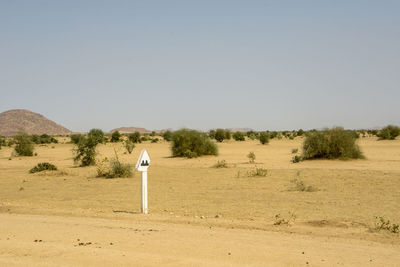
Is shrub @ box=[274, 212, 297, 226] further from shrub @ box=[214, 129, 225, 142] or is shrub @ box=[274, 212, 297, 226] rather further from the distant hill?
the distant hill

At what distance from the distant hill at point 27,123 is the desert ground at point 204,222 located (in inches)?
6054

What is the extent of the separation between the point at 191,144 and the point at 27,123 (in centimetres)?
14695

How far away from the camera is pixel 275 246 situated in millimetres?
9812

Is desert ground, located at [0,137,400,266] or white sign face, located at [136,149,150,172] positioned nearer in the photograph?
desert ground, located at [0,137,400,266]

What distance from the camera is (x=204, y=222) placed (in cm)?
1289

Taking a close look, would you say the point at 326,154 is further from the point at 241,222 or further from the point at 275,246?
the point at 275,246

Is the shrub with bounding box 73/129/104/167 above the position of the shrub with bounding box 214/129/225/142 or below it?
below

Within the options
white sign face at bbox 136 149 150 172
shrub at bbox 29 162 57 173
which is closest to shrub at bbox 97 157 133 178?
shrub at bbox 29 162 57 173

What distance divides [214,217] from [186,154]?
28.5 metres

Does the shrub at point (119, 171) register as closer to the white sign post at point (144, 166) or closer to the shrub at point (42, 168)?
the shrub at point (42, 168)

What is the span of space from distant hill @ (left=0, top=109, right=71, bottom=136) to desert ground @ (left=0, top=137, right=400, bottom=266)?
15378cm

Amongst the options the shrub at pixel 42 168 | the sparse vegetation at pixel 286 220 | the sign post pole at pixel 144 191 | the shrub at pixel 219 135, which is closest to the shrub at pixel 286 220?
the sparse vegetation at pixel 286 220

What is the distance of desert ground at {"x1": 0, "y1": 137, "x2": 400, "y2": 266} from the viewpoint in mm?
9023

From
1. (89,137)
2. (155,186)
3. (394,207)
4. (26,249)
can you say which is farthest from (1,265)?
(89,137)
